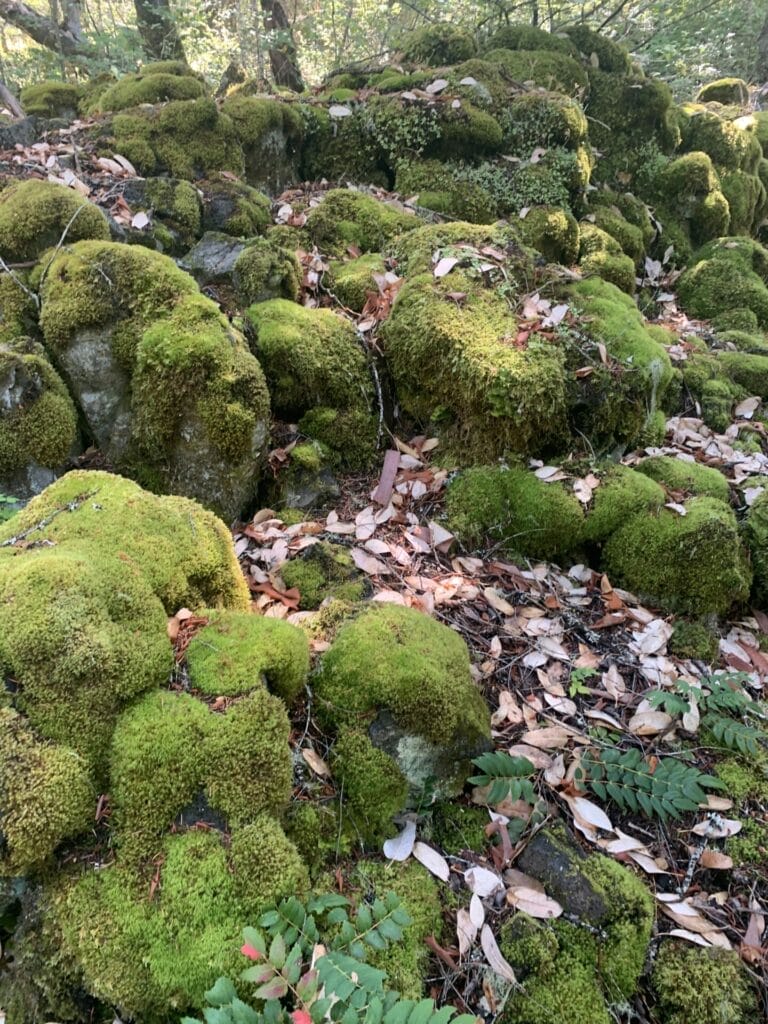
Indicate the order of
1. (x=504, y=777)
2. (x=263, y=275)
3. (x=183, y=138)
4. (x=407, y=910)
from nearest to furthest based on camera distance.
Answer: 1. (x=407, y=910)
2. (x=504, y=777)
3. (x=263, y=275)
4. (x=183, y=138)

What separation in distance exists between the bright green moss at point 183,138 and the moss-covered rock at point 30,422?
3.00 m

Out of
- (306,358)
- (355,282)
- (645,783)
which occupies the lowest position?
(645,783)

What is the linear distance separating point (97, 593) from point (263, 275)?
3.26 m

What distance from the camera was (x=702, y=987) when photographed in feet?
7.96

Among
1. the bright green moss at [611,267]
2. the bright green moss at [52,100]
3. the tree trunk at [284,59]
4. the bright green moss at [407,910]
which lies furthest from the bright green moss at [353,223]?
the bright green moss at [407,910]

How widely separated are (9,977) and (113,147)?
Answer: 260 inches

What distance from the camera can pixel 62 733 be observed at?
2340 millimetres

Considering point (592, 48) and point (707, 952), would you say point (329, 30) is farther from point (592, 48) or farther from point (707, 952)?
point (707, 952)

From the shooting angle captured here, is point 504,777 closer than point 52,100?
Yes

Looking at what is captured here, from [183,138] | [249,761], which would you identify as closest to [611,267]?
[183,138]

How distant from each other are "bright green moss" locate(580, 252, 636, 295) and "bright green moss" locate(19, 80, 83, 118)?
6393 millimetres

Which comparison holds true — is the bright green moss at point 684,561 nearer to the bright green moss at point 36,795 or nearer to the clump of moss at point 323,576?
the clump of moss at point 323,576

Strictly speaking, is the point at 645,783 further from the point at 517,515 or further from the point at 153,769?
the point at 153,769

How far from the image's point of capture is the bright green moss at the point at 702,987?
2.38 meters
